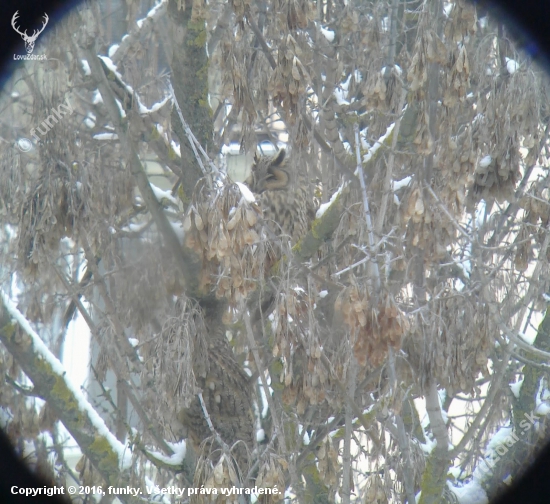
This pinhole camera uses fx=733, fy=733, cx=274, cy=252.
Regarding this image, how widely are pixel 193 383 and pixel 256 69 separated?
76.0 inches

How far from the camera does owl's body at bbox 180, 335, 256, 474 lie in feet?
14.5

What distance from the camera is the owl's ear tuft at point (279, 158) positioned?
503cm

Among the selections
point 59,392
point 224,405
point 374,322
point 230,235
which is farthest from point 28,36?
point 374,322

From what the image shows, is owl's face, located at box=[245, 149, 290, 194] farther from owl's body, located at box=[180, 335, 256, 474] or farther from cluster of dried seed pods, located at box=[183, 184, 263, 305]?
cluster of dried seed pods, located at box=[183, 184, 263, 305]

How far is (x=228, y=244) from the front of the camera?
296cm

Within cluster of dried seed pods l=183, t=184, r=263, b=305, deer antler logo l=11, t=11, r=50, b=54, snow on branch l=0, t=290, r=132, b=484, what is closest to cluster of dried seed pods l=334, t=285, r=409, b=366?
cluster of dried seed pods l=183, t=184, r=263, b=305

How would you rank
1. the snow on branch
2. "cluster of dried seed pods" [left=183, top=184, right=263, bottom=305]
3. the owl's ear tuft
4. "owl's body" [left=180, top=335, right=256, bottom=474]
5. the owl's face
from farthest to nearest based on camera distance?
the owl's face → the owl's ear tuft → "owl's body" [left=180, top=335, right=256, bottom=474] → the snow on branch → "cluster of dried seed pods" [left=183, top=184, right=263, bottom=305]

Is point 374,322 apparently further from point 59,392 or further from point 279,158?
point 279,158

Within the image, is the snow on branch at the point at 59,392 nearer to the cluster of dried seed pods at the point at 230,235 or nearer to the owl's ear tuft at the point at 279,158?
the cluster of dried seed pods at the point at 230,235

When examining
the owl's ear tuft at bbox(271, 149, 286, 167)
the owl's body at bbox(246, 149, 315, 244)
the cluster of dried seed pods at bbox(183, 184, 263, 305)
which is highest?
the owl's ear tuft at bbox(271, 149, 286, 167)

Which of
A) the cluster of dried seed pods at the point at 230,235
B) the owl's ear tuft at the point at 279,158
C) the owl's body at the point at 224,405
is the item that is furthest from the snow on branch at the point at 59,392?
the owl's ear tuft at the point at 279,158

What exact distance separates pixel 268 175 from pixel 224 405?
1657mm

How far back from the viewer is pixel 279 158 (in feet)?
16.7

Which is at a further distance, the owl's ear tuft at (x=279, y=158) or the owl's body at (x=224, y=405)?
the owl's ear tuft at (x=279, y=158)
